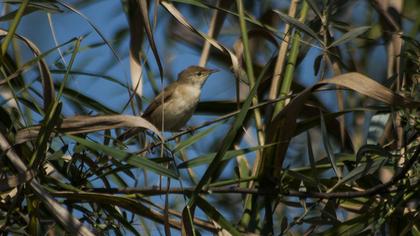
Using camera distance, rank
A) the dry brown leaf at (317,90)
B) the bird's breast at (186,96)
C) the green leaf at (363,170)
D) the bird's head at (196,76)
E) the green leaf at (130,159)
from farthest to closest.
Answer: the bird's head at (196,76)
the bird's breast at (186,96)
the green leaf at (363,170)
the green leaf at (130,159)
the dry brown leaf at (317,90)

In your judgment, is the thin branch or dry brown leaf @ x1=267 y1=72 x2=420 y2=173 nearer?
dry brown leaf @ x1=267 y1=72 x2=420 y2=173

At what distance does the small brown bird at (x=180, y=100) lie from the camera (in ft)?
14.8

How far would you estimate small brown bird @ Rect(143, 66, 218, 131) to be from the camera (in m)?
4.51

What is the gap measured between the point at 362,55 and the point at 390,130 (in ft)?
3.97

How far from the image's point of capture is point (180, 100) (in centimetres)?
473

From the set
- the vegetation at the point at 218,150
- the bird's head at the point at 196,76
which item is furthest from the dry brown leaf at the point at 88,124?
the bird's head at the point at 196,76

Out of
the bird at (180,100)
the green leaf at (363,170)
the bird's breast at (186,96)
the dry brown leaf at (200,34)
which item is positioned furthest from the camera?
the bird's breast at (186,96)

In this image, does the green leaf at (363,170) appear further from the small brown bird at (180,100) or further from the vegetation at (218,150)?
the small brown bird at (180,100)

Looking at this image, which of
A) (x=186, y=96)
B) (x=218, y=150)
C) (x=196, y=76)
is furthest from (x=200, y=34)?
(x=196, y=76)

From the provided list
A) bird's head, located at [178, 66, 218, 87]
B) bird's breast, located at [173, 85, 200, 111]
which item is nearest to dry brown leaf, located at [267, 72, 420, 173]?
bird's breast, located at [173, 85, 200, 111]

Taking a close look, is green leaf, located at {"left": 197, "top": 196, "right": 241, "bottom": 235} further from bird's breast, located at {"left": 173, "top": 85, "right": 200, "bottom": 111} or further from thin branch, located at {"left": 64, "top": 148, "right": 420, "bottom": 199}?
bird's breast, located at {"left": 173, "top": 85, "right": 200, "bottom": 111}

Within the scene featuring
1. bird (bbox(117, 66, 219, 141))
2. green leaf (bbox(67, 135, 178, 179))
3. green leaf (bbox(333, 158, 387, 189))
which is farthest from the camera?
bird (bbox(117, 66, 219, 141))

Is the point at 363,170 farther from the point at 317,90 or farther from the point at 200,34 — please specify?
the point at 200,34

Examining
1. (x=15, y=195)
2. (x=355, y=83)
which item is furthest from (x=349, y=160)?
(x=15, y=195)
